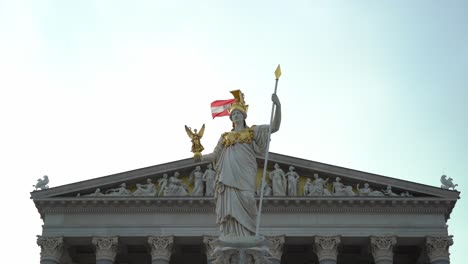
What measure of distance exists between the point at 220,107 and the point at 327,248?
97.6 ft

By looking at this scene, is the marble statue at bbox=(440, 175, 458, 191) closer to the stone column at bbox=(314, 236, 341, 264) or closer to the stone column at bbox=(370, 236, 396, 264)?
the stone column at bbox=(370, 236, 396, 264)

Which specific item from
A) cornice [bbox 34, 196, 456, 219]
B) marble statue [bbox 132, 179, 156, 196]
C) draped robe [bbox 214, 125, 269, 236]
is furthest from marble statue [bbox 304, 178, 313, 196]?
draped robe [bbox 214, 125, 269, 236]

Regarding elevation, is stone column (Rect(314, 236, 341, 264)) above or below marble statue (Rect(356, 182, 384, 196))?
below

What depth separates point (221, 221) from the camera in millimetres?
11438

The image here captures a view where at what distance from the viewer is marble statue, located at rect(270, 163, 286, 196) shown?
143ft

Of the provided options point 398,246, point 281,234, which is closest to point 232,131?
point 281,234

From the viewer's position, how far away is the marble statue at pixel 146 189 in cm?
4412

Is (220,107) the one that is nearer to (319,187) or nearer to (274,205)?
(274,205)

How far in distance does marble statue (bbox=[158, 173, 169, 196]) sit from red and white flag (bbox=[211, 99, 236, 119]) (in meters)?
30.6

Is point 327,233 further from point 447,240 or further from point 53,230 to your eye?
point 53,230

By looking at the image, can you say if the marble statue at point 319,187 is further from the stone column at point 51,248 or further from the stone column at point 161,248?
the stone column at point 51,248

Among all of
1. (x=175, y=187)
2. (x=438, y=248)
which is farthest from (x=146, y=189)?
(x=438, y=248)

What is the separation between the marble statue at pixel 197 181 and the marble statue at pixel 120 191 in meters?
3.67

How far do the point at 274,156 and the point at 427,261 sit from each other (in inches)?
398
